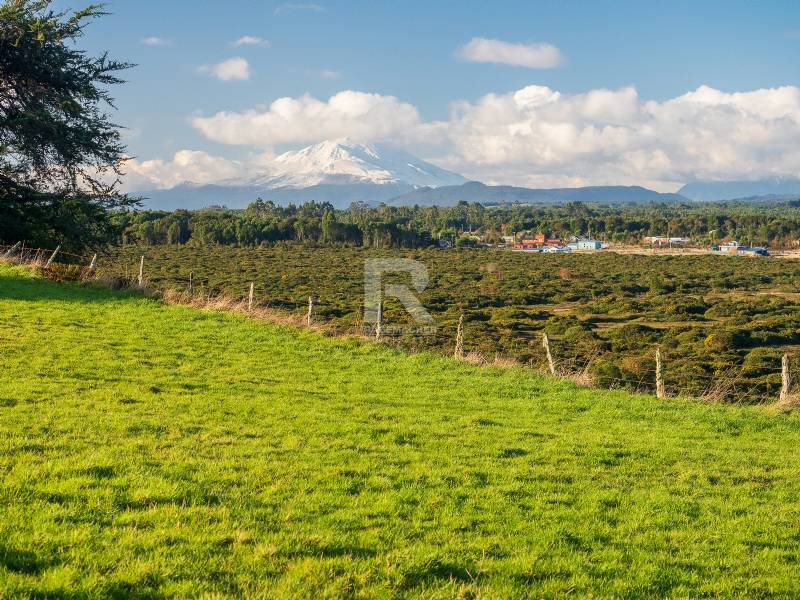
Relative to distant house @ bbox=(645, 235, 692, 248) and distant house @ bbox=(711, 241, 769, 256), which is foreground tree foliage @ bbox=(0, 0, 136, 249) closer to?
distant house @ bbox=(711, 241, 769, 256)

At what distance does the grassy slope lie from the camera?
5102 mm

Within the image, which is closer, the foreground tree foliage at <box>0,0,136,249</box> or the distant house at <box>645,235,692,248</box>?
the foreground tree foliage at <box>0,0,136,249</box>

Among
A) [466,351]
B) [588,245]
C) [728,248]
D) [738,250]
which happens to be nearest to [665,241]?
[728,248]

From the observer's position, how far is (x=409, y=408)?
12398 mm

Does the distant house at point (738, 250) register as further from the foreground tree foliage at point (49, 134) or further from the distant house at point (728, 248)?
the foreground tree foliage at point (49, 134)

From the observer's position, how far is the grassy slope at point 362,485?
5102 mm

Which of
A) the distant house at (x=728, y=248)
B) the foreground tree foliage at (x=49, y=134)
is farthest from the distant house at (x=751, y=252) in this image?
the foreground tree foliage at (x=49, y=134)

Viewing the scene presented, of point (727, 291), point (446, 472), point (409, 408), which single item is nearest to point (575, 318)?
point (727, 291)

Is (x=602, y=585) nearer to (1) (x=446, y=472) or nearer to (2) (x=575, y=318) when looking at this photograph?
(1) (x=446, y=472)

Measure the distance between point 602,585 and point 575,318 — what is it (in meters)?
48.5

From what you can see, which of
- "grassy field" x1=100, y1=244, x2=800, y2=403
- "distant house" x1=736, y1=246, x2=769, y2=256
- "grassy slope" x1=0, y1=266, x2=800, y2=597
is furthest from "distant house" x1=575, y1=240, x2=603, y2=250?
"grassy slope" x1=0, y1=266, x2=800, y2=597

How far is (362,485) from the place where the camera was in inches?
289

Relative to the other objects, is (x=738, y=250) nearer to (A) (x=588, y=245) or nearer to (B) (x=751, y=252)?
Result: (B) (x=751, y=252)

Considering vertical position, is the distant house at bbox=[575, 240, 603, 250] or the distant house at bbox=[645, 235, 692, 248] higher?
the distant house at bbox=[645, 235, 692, 248]
